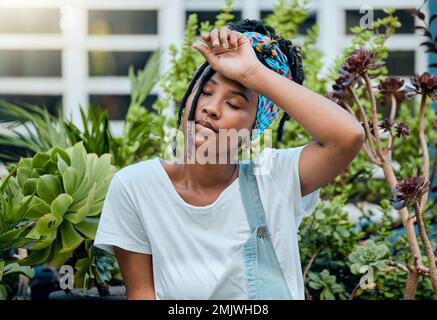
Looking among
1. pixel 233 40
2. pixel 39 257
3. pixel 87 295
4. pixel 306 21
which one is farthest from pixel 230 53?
pixel 306 21

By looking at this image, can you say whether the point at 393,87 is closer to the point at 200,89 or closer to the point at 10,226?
the point at 200,89

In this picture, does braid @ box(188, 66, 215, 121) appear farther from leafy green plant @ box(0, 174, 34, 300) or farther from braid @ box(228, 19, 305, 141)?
leafy green plant @ box(0, 174, 34, 300)

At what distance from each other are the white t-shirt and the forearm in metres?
0.13

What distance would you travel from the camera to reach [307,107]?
6.41 feet

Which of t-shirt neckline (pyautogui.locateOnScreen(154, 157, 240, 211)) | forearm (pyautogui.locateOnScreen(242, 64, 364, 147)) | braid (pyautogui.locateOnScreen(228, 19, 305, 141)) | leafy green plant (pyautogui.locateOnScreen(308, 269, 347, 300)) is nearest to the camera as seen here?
forearm (pyautogui.locateOnScreen(242, 64, 364, 147))

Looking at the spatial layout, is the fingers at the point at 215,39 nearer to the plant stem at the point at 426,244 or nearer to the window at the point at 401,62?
the plant stem at the point at 426,244

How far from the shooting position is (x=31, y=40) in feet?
18.3

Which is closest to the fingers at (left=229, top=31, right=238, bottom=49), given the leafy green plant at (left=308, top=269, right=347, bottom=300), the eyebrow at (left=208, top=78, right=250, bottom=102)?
the eyebrow at (left=208, top=78, right=250, bottom=102)

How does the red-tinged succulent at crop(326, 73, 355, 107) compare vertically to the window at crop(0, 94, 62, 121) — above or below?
below

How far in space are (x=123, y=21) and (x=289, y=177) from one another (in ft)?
12.6

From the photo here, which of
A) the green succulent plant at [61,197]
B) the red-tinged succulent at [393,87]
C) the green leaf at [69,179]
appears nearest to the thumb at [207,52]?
the green succulent plant at [61,197]

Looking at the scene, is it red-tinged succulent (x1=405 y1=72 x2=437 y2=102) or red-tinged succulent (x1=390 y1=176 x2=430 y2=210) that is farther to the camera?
red-tinged succulent (x1=405 y1=72 x2=437 y2=102)

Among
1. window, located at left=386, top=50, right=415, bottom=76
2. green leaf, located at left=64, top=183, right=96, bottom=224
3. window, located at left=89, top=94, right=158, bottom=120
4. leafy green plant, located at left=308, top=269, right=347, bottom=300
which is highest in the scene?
window, located at left=386, top=50, right=415, bottom=76

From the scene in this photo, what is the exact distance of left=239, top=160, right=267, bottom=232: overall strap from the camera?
2.02 meters
